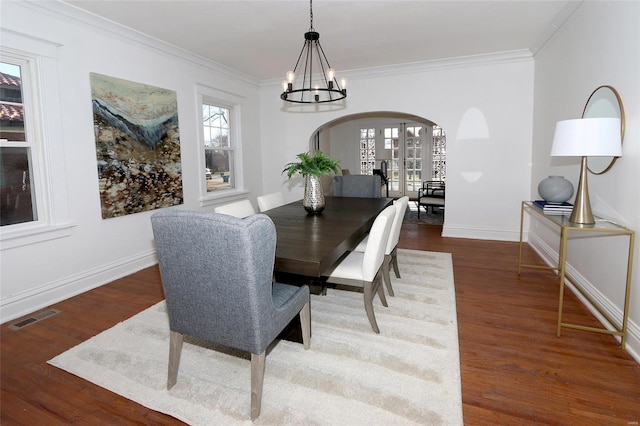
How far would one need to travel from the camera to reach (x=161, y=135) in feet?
13.1

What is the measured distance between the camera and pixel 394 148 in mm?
10305

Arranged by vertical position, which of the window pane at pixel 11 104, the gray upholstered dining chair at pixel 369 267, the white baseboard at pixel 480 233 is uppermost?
the window pane at pixel 11 104

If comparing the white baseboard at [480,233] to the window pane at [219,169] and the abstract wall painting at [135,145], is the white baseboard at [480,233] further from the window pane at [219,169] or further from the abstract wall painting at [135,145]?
the abstract wall painting at [135,145]

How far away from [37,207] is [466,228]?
5211 millimetres

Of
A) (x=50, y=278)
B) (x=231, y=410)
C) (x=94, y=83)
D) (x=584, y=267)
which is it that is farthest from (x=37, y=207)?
(x=584, y=267)

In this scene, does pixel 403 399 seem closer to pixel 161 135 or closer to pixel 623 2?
pixel 623 2

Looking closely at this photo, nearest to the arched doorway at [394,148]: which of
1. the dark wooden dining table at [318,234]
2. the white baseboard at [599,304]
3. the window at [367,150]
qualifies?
the window at [367,150]

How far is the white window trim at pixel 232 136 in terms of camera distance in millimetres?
4672

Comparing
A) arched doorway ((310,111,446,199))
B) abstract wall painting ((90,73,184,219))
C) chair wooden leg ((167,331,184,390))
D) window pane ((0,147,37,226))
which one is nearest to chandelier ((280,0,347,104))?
abstract wall painting ((90,73,184,219))

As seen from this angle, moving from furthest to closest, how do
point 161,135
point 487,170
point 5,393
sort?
point 487,170 → point 161,135 → point 5,393

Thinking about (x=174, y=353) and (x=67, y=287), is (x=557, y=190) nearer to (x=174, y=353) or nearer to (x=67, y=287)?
(x=174, y=353)

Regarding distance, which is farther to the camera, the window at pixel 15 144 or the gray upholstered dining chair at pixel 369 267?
the window at pixel 15 144

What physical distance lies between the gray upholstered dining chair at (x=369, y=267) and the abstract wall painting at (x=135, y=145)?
2.53 meters

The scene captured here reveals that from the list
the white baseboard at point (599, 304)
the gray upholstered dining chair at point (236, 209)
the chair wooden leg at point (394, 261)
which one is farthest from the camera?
the chair wooden leg at point (394, 261)
